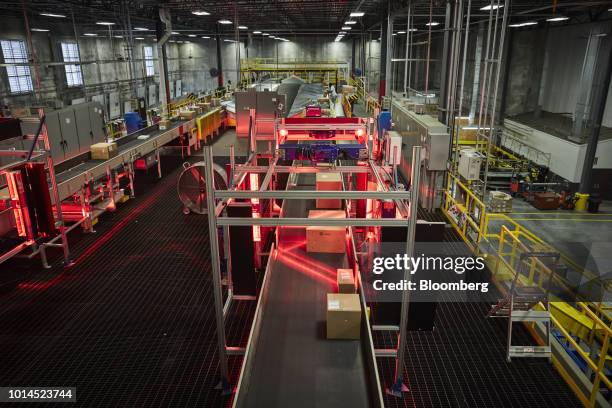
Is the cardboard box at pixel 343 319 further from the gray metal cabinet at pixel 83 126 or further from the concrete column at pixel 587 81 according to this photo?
the concrete column at pixel 587 81

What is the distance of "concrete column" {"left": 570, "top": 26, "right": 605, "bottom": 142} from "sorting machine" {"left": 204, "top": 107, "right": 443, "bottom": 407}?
1220 cm

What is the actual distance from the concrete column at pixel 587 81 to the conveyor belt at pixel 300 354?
14.6 meters

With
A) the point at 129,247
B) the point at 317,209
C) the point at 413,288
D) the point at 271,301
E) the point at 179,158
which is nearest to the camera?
the point at 271,301

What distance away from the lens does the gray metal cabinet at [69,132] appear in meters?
13.3

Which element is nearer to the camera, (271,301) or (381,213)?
(271,301)

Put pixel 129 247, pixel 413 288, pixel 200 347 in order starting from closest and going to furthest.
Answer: pixel 200 347 → pixel 413 288 → pixel 129 247

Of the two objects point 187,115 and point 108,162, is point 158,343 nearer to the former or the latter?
point 108,162

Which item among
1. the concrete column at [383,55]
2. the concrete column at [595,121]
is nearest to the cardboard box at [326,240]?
the concrete column at [595,121]

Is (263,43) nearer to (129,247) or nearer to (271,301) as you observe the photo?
(129,247)

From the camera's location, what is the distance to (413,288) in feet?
22.0

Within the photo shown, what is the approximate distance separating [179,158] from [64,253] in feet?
31.0

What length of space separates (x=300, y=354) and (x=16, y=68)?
21.6 meters

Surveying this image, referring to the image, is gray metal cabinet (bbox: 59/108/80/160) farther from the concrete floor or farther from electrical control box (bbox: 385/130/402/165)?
the concrete floor

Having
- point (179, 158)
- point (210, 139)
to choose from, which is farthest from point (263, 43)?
point (179, 158)
